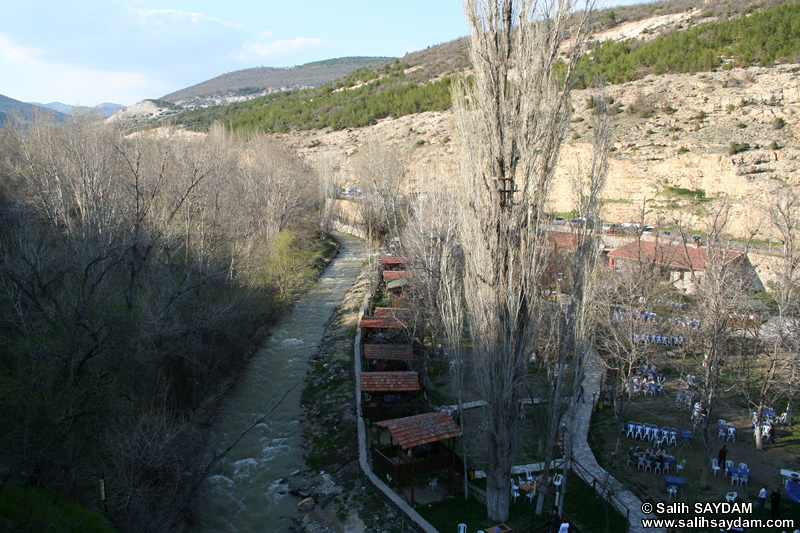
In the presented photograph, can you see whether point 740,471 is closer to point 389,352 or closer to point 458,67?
point 389,352

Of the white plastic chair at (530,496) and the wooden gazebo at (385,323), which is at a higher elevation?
the wooden gazebo at (385,323)

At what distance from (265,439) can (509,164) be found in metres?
10.1

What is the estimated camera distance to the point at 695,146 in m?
34.8

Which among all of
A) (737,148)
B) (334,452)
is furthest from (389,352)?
(737,148)

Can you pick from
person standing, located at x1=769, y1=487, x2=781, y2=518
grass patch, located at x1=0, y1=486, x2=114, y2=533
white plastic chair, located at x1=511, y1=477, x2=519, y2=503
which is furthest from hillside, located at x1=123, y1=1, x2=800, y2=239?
grass patch, located at x1=0, y1=486, x2=114, y2=533

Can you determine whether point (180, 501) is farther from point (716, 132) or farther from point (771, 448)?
point (716, 132)

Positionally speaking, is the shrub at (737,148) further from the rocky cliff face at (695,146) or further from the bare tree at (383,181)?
the bare tree at (383,181)

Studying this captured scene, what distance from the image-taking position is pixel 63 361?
9.11m

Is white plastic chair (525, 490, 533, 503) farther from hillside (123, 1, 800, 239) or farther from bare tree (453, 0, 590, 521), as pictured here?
hillside (123, 1, 800, 239)

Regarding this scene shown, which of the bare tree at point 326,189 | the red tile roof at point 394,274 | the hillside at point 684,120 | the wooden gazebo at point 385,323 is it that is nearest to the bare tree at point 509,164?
the wooden gazebo at point 385,323

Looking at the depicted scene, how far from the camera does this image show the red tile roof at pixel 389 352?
15.7 metres

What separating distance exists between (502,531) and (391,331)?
10.3 meters

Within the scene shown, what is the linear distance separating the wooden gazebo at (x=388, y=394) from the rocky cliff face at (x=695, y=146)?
14.7 metres

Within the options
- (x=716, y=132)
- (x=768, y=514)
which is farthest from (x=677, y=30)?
(x=768, y=514)
